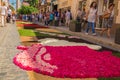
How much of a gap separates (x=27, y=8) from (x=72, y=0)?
2343 inches

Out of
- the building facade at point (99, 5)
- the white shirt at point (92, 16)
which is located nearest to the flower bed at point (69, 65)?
the white shirt at point (92, 16)

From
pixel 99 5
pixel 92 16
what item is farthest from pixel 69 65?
pixel 99 5

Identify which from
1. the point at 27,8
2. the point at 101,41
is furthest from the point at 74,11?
the point at 27,8

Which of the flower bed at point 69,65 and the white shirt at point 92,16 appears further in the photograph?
the white shirt at point 92,16

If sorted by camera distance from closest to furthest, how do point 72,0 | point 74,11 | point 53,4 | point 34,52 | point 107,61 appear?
point 107,61, point 34,52, point 74,11, point 72,0, point 53,4

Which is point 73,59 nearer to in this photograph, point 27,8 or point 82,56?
point 82,56

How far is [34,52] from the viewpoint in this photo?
334 inches

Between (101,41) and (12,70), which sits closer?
(12,70)

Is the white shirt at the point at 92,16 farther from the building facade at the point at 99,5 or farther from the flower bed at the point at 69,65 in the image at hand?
the flower bed at the point at 69,65

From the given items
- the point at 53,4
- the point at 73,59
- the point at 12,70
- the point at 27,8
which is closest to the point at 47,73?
the point at 12,70

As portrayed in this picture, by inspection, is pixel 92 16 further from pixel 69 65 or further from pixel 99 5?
pixel 69 65

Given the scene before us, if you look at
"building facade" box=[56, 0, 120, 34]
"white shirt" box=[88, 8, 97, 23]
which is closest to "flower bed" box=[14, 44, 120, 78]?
"white shirt" box=[88, 8, 97, 23]

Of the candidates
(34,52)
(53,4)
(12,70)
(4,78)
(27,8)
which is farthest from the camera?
(27,8)

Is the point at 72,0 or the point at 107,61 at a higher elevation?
the point at 72,0
